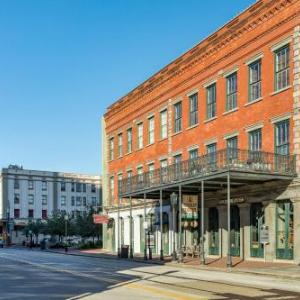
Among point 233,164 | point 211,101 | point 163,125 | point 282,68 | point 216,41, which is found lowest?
point 233,164

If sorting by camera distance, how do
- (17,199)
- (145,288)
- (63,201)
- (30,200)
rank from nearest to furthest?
1. (145,288)
2. (17,199)
3. (30,200)
4. (63,201)

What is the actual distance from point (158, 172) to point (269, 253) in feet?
34.4

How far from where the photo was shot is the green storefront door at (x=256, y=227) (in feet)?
107

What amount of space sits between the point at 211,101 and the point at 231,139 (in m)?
3.73

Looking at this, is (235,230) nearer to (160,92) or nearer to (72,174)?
(160,92)

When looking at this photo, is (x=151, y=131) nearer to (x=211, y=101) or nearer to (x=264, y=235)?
(x=211, y=101)

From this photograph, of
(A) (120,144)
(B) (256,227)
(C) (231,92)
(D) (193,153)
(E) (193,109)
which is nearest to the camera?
(B) (256,227)

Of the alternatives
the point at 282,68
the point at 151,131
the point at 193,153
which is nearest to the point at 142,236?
the point at 151,131

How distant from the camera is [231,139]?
36031mm

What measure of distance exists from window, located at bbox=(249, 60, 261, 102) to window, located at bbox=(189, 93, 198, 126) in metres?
6.90

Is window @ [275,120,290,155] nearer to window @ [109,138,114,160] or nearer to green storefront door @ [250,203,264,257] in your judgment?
green storefront door @ [250,203,264,257]

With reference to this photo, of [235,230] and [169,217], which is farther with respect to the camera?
[169,217]

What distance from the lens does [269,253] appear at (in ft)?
104

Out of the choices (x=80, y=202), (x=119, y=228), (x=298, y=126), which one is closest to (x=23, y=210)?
(x=80, y=202)
